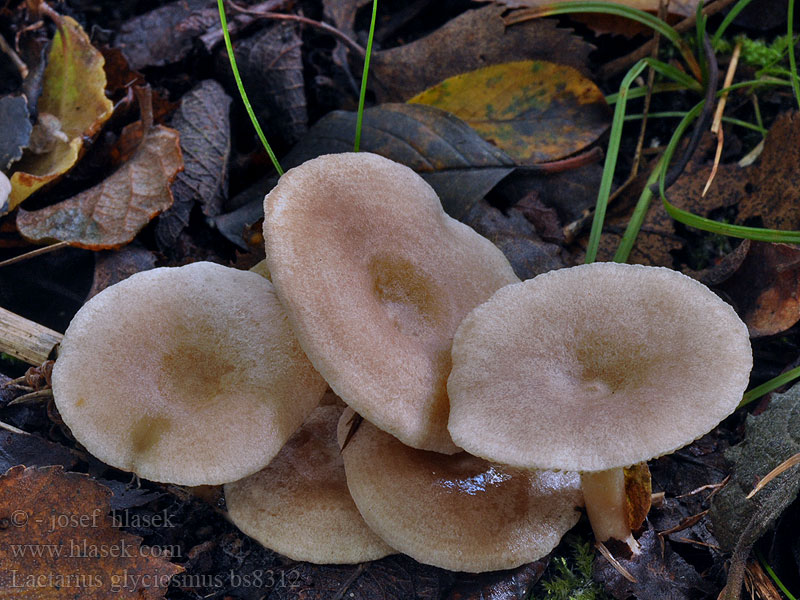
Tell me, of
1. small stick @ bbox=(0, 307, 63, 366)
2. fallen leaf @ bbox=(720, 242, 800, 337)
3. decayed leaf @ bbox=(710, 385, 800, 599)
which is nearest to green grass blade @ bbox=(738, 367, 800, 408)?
decayed leaf @ bbox=(710, 385, 800, 599)

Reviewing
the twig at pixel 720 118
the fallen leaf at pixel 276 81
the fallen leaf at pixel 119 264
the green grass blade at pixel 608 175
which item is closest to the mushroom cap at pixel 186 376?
the fallen leaf at pixel 119 264

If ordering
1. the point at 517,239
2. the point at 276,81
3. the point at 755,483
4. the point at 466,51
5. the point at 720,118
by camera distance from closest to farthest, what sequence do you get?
1. the point at 755,483
2. the point at 517,239
3. the point at 720,118
4. the point at 276,81
5. the point at 466,51

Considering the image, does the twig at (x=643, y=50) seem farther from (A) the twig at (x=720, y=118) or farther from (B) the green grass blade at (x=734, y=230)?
(B) the green grass blade at (x=734, y=230)

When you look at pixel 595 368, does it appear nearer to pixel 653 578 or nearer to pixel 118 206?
pixel 653 578

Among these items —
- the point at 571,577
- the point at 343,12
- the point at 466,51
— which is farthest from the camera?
the point at 343,12

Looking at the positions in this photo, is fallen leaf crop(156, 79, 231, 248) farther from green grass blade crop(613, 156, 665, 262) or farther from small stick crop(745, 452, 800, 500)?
small stick crop(745, 452, 800, 500)

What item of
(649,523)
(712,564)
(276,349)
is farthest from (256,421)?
(712,564)

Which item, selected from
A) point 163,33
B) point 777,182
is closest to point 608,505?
point 777,182
